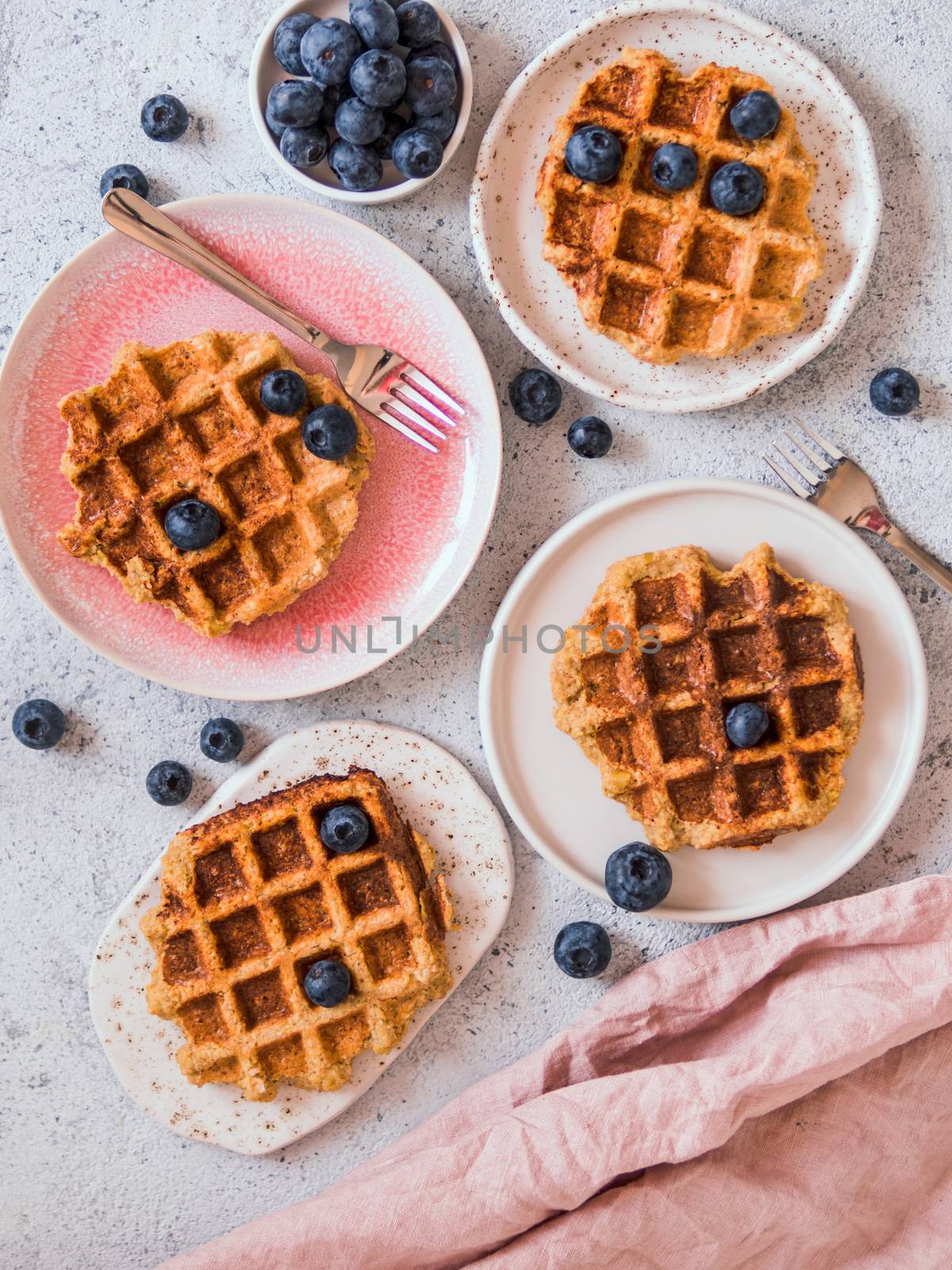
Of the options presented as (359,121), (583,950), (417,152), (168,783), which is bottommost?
(583,950)

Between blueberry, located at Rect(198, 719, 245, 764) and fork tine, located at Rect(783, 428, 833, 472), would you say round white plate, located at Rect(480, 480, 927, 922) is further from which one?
blueberry, located at Rect(198, 719, 245, 764)

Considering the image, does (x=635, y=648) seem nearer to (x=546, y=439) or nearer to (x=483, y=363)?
(x=546, y=439)

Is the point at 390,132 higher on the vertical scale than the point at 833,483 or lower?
higher

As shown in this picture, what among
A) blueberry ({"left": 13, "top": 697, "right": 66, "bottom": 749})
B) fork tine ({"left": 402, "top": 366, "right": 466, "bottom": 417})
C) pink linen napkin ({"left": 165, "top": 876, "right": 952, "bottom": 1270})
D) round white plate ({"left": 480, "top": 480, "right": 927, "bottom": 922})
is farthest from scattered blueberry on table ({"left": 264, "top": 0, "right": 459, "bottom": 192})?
pink linen napkin ({"left": 165, "top": 876, "right": 952, "bottom": 1270})

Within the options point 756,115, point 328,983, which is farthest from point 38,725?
point 756,115

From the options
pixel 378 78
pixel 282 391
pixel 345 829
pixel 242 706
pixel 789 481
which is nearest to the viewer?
pixel 378 78

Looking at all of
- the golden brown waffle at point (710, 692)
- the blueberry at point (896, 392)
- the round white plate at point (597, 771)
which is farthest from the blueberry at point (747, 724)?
the blueberry at point (896, 392)

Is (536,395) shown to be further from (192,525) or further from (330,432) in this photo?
(192,525)
